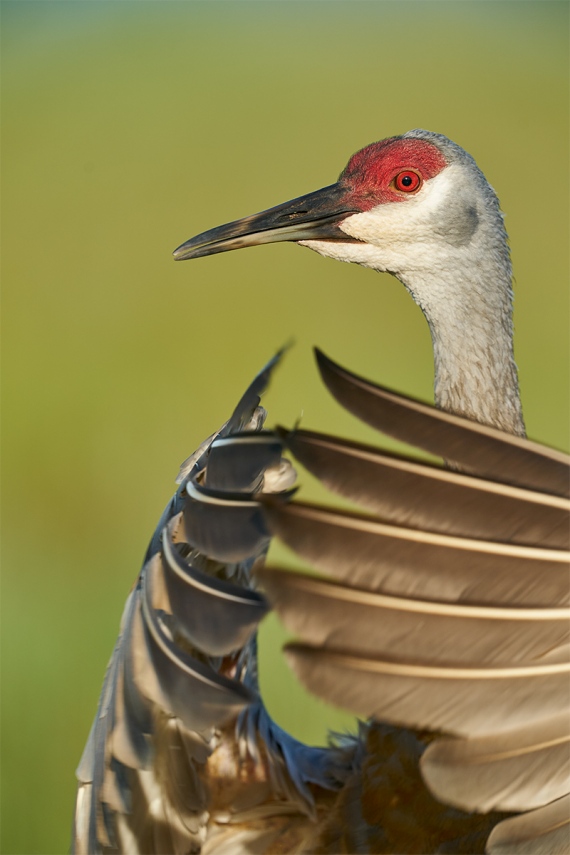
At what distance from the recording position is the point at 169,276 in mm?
8031

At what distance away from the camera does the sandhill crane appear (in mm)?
1523

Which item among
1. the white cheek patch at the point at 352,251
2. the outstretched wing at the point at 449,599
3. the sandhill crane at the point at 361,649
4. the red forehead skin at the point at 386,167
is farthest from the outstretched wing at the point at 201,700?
the red forehead skin at the point at 386,167

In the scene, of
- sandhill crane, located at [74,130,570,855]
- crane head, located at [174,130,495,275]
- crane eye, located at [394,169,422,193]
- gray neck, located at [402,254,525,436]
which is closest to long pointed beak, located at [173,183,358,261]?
crane head, located at [174,130,495,275]

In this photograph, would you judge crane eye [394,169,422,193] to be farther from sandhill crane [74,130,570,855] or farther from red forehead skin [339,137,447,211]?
sandhill crane [74,130,570,855]

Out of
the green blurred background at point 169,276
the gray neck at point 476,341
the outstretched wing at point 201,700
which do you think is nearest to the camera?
the outstretched wing at point 201,700

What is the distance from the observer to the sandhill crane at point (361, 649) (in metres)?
1.52

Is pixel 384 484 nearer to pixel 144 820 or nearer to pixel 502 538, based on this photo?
pixel 502 538

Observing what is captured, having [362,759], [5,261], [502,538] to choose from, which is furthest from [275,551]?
[5,261]

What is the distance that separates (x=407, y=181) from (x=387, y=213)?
10 centimetres

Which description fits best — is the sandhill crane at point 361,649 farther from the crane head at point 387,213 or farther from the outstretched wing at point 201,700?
the crane head at point 387,213

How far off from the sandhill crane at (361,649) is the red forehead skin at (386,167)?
3.44ft

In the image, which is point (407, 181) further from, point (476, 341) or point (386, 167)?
point (476, 341)

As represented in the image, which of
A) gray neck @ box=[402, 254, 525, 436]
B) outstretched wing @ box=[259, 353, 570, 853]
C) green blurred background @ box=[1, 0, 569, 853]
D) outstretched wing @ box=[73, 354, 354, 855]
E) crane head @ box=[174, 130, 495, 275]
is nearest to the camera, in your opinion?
outstretched wing @ box=[259, 353, 570, 853]

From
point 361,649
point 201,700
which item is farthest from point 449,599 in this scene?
point 201,700
